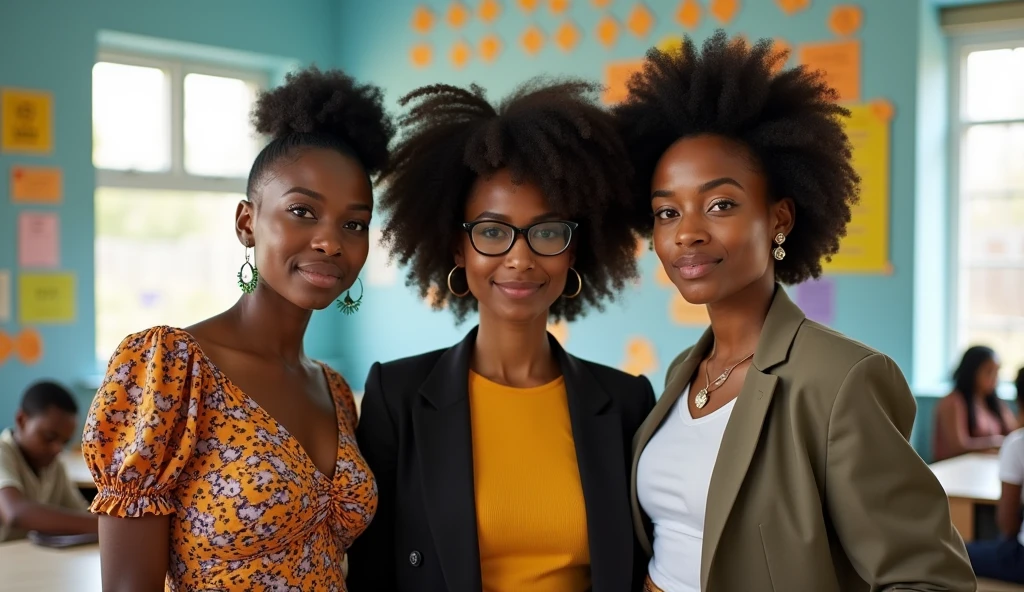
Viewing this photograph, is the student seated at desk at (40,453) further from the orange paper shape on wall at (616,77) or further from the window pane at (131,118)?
the orange paper shape on wall at (616,77)

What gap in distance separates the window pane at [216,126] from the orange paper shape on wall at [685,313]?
2.60 meters

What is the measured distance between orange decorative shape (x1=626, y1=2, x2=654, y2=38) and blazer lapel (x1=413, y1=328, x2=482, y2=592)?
3759 millimetres

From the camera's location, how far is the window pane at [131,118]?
18.0 ft

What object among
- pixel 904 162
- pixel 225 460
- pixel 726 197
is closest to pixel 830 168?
pixel 726 197

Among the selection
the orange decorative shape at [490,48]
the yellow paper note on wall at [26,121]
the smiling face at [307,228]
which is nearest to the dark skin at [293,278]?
the smiling face at [307,228]

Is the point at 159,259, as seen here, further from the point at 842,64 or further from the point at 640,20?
the point at 842,64

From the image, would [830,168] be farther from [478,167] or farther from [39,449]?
[39,449]

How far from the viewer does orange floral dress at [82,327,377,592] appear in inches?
58.9

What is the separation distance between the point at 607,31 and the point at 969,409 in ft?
8.81

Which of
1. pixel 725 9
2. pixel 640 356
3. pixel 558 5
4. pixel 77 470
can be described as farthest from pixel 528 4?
pixel 77 470

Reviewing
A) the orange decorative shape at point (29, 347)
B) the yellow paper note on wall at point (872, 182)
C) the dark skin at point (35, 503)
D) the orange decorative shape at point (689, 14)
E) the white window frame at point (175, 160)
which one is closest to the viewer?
the dark skin at point (35, 503)

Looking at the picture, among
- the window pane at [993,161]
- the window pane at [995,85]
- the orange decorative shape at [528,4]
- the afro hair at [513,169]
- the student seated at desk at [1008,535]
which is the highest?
the orange decorative shape at [528,4]

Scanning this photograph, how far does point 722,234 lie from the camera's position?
168 centimetres

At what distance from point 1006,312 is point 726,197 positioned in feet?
12.7
